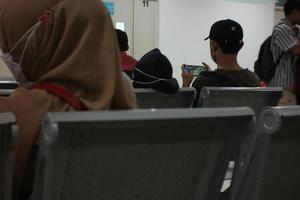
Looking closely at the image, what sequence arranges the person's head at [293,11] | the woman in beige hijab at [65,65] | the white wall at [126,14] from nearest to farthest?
the woman in beige hijab at [65,65], the person's head at [293,11], the white wall at [126,14]

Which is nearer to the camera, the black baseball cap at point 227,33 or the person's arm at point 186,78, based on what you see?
the black baseball cap at point 227,33

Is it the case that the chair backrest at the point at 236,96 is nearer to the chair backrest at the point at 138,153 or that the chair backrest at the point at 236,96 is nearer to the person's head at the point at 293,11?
the chair backrest at the point at 138,153

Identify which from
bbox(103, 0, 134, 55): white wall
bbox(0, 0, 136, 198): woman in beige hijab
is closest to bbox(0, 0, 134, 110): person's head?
bbox(0, 0, 136, 198): woman in beige hijab

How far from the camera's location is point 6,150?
2.56 feet

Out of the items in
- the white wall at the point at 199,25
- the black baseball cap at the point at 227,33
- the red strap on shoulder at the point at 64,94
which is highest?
the red strap on shoulder at the point at 64,94

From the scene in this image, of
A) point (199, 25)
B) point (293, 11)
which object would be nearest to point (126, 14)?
point (199, 25)

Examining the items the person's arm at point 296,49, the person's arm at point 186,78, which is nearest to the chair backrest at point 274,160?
the person's arm at point 186,78

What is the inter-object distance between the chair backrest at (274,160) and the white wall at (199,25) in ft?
15.1

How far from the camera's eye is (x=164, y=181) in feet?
→ 3.01

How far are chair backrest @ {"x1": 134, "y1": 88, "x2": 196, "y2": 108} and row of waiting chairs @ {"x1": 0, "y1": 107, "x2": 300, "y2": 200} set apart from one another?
2.38 feet

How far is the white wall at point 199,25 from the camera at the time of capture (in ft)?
18.5

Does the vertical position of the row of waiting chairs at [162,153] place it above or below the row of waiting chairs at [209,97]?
above

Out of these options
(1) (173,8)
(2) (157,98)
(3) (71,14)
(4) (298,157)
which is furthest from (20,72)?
(1) (173,8)

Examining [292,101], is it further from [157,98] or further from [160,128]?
[160,128]
